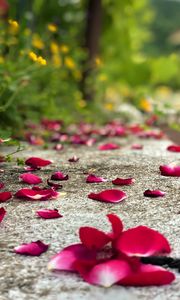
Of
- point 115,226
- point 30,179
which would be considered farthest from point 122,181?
point 115,226

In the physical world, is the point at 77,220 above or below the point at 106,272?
above

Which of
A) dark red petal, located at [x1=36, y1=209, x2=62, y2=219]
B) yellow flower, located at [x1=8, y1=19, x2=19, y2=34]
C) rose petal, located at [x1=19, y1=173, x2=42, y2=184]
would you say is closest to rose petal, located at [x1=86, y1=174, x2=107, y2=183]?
rose petal, located at [x1=19, y1=173, x2=42, y2=184]

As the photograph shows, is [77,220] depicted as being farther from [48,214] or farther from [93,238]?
[93,238]

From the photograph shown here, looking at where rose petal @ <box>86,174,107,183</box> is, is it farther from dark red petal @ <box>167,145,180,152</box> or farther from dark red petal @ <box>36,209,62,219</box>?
dark red petal @ <box>167,145,180,152</box>

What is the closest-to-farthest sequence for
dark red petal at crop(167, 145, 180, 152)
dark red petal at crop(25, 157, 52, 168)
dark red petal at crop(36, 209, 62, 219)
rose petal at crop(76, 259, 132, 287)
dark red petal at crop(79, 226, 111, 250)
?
rose petal at crop(76, 259, 132, 287)
dark red petal at crop(79, 226, 111, 250)
dark red petal at crop(36, 209, 62, 219)
dark red petal at crop(25, 157, 52, 168)
dark red petal at crop(167, 145, 180, 152)

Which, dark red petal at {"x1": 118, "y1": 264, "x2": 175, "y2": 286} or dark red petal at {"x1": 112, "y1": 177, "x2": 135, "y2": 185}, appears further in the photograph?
dark red petal at {"x1": 112, "y1": 177, "x2": 135, "y2": 185}

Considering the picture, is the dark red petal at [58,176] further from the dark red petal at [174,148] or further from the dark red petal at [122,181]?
the dark red petal at [174,148]
